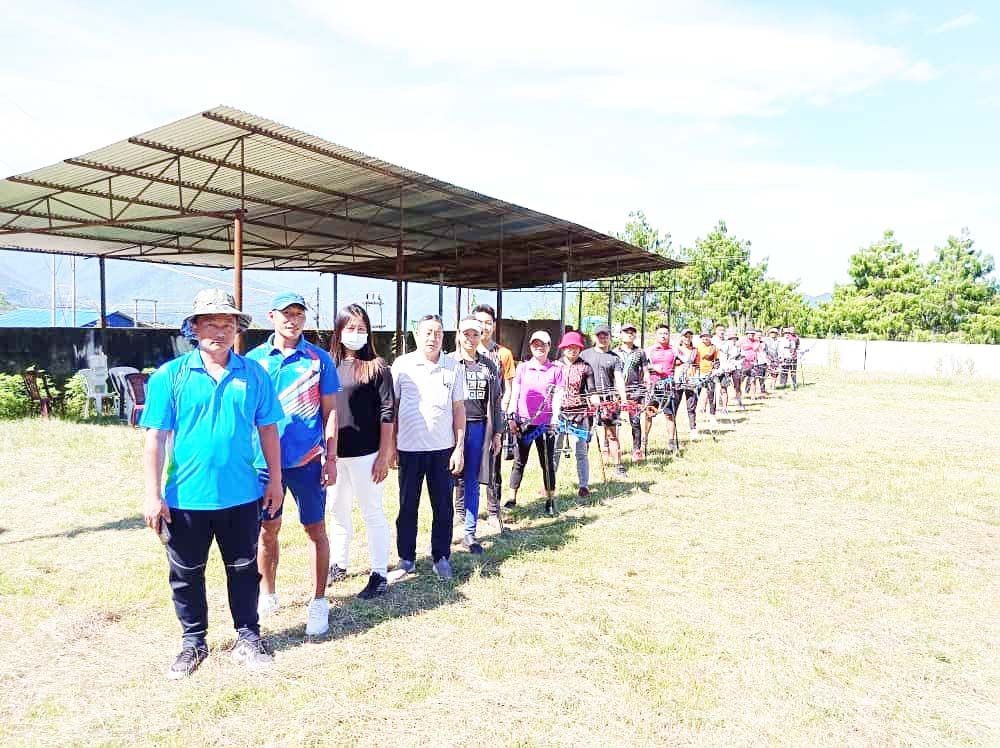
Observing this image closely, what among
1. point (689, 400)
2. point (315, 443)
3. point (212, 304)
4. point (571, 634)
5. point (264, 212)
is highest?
point (264, 212)

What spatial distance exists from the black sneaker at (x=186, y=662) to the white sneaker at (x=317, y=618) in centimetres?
51

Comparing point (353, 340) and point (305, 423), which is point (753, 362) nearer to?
point (353, 340)

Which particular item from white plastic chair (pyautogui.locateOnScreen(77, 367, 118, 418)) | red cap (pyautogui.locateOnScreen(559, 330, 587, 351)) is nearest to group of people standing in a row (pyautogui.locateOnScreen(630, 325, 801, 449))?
red cap (pyautogui.locateOnScreen(559, 330, 587, 351))

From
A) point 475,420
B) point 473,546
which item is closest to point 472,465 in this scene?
point 475,420

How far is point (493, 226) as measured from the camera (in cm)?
1399

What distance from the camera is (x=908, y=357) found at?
29312 mm

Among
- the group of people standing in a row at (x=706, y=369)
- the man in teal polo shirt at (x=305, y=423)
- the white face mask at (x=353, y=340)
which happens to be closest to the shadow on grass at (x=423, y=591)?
the man in teal polo shirt at (x=305, y=423)

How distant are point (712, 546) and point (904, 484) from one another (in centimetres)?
Answer: 366

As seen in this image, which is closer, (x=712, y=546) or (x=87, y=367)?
(x=712, y=546)

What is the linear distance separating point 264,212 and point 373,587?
9.69 m

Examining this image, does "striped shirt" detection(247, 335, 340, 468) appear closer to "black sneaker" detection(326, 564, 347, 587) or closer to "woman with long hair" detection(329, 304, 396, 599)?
"woman with long hair" detection(329, 304, 396, 599)

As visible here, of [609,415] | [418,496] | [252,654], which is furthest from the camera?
[609,415]

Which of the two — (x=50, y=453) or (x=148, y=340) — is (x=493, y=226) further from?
(x=50, y=453)

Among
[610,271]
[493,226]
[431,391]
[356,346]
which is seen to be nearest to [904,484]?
[431,391]
